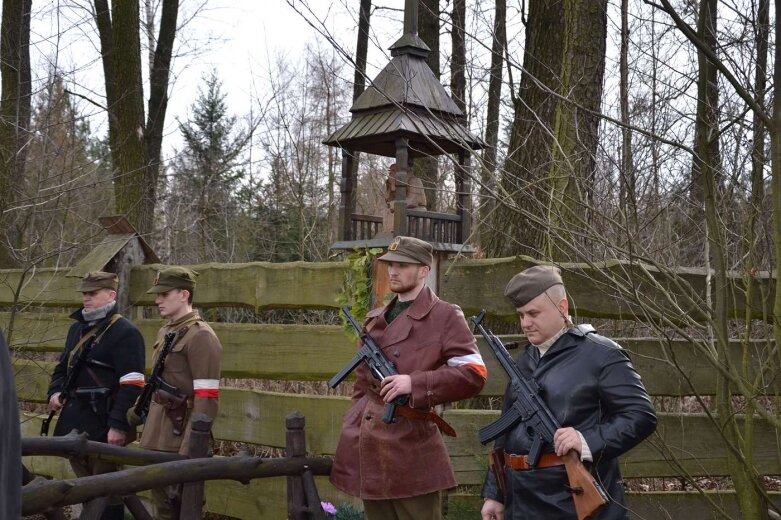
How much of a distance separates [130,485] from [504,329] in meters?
3.21

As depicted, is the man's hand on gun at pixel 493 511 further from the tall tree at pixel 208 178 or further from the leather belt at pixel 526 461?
the tall tree at pixel 208 178

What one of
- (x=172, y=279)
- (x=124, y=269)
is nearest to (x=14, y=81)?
(x=124, y=269)

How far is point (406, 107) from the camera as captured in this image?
5.07 meters

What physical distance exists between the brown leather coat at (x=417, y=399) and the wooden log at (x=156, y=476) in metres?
0.39

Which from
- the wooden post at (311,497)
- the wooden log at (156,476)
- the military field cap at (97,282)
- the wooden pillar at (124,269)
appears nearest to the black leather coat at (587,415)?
the wooden post at (311,497)

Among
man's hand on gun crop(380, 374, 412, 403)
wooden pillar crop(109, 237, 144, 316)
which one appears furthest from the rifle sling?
wooden pillar crop(109, 237, 144, 316)

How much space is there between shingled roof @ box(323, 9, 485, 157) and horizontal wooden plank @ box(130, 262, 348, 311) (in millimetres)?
913

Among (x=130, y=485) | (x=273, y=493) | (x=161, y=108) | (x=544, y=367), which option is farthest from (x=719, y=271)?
(x=161, y=108)

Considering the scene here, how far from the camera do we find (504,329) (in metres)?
6.55

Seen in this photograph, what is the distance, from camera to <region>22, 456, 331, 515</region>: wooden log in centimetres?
383

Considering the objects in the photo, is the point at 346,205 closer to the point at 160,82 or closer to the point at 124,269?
the point at 124,269

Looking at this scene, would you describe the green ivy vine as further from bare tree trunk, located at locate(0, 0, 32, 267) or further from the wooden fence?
bare tree trunk, located at locate(0, 0, 32, 267)

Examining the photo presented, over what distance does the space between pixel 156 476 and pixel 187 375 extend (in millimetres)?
1153

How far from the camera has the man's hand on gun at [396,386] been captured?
4332mm
